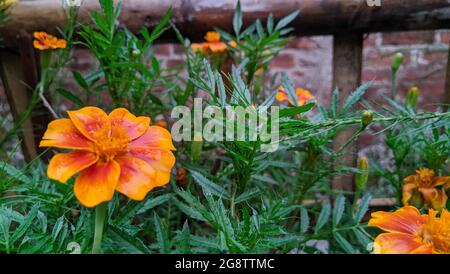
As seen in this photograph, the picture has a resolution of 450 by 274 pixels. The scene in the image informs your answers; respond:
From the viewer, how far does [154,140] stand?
0.38 m

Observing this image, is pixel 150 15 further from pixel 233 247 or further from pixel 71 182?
pixel 233 247

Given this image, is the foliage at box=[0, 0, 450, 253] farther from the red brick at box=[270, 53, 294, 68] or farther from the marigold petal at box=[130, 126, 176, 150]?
the red brick at box=[270, 53, 294, 68]

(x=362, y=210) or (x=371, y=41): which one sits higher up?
(x=371, y=41)

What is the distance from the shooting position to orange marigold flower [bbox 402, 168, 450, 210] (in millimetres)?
516

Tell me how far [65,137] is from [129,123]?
0.21ft

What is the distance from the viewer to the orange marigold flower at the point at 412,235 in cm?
35

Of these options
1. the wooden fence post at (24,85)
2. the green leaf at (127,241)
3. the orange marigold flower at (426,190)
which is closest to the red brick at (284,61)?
the wooden fence post at (24,85)

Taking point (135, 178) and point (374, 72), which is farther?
point (374, 72)

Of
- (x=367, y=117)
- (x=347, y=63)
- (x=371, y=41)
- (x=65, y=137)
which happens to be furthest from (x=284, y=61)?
(x=65, y=137)

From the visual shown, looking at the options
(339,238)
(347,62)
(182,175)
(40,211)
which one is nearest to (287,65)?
(347,62)

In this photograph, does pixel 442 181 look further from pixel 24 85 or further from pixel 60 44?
pixel 24 85

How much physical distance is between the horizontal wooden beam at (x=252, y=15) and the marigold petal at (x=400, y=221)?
1.35 ft

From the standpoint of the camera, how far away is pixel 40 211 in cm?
43

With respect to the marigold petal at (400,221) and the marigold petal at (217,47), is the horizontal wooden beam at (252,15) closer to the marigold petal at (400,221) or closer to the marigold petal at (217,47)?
the marigold petal at (217,47)
